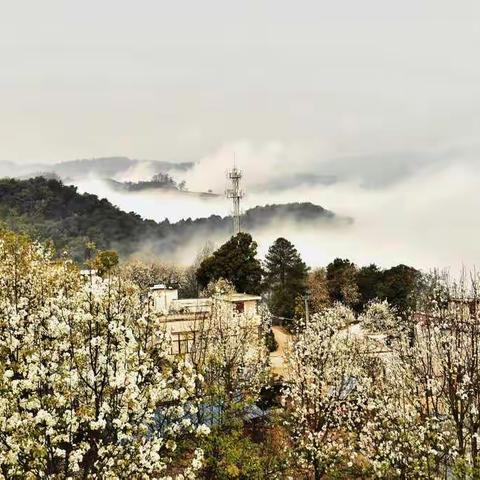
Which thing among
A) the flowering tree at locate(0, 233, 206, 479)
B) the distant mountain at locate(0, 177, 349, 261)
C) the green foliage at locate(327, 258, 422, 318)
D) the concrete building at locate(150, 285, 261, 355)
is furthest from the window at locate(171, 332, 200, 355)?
the distant mountain at locate(0, 177, 349, 261)

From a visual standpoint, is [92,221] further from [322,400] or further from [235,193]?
[322,400]

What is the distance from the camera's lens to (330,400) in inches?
723

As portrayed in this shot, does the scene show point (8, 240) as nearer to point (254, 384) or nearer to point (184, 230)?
point (254, 384)

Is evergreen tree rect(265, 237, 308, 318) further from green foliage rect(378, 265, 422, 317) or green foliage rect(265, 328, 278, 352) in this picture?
green foliage rect(265, 328, 278, 352)

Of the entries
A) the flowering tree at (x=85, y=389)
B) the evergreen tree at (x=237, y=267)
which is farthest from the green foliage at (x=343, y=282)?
the flowering tree at (x=85, y=389)

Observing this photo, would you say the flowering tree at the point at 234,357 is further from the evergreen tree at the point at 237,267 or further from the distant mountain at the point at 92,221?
the distant mountain at the point at 92,221

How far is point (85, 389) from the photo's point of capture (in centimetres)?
908

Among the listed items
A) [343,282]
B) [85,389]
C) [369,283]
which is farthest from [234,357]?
[343,282]

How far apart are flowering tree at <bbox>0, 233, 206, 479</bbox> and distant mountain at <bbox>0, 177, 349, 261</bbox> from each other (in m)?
103

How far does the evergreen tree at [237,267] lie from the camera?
62.6m

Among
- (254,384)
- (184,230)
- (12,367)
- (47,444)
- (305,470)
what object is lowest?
(305,470)

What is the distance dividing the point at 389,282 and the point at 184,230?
90.9 meters

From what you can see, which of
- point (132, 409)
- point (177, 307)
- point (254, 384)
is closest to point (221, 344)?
point (254, 384)

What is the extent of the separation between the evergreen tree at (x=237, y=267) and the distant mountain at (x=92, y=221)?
175 feet
